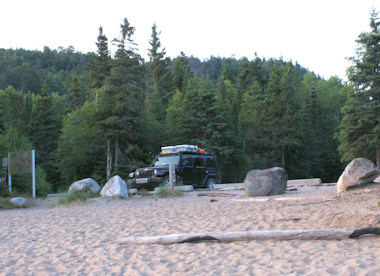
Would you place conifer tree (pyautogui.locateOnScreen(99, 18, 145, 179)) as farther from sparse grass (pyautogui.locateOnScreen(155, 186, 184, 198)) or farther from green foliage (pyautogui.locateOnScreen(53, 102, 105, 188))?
sparse grass (pyautogui.locateOnScreen(155, 186, 184, 198))

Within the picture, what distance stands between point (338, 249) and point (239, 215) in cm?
330

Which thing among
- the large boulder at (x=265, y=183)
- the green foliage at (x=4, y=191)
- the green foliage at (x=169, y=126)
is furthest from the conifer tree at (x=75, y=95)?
the large boulder at (x=265, y=183)

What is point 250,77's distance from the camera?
2352 inches

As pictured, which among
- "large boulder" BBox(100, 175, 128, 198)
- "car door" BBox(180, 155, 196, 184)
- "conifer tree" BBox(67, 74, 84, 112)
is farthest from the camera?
"conifer tree" BBox(67, 74, 84, 112)

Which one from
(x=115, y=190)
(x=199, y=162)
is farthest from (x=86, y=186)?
(x=199, y=162)

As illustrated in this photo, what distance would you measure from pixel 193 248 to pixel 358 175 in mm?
7524

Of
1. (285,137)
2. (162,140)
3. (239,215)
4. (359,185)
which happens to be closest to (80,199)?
(239,215)

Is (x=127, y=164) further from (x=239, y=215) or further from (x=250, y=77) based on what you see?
(x=250, y=77)

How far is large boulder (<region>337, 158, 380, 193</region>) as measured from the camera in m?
10.8

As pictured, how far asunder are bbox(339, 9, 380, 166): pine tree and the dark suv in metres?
15.8

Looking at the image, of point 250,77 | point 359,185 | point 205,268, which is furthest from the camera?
point 250,77

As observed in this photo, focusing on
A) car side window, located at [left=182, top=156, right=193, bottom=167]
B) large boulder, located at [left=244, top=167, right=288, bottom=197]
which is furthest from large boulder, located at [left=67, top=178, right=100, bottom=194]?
large boulder, located at [left=244, top=167, right=288, bottom=197]

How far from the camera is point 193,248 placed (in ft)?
17.2

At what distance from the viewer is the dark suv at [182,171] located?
16375mm
